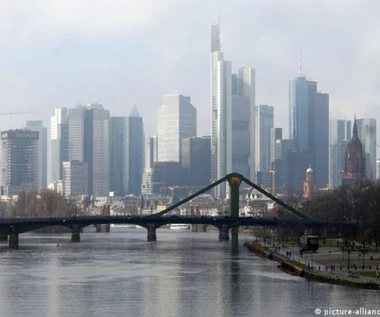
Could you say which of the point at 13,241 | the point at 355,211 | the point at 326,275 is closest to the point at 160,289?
the point at 326,275

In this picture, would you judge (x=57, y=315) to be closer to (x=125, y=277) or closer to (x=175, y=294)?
(x=175, y=294)

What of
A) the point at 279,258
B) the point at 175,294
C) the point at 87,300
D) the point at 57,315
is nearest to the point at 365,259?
the point at 279,258

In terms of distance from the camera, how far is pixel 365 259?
82375 mm

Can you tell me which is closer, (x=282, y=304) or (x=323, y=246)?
(x=282, y=304)

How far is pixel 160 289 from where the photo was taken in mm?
65438

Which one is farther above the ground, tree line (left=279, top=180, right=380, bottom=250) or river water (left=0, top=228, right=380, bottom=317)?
tree line (left=279, top=180, right=380, bottom=250)

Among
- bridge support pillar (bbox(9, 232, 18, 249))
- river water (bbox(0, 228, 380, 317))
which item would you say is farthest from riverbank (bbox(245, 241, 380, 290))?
bridge support pillar (bbox(9, 232, 18, 249))

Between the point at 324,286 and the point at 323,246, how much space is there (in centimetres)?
4400

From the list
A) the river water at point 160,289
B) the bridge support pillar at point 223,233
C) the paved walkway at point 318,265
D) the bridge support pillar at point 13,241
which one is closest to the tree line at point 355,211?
the paved walkway at point 318,265

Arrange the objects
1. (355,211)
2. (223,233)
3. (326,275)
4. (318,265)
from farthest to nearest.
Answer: (223,233), (355,211), (318,265), (326,275)

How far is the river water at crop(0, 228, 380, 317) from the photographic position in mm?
55750

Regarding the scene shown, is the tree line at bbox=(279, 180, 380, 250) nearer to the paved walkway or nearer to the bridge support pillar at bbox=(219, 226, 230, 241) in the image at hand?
the paved walkway

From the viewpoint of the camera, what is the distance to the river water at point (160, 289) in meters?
55.8

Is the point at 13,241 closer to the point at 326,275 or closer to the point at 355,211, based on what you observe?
the point at 355,211
